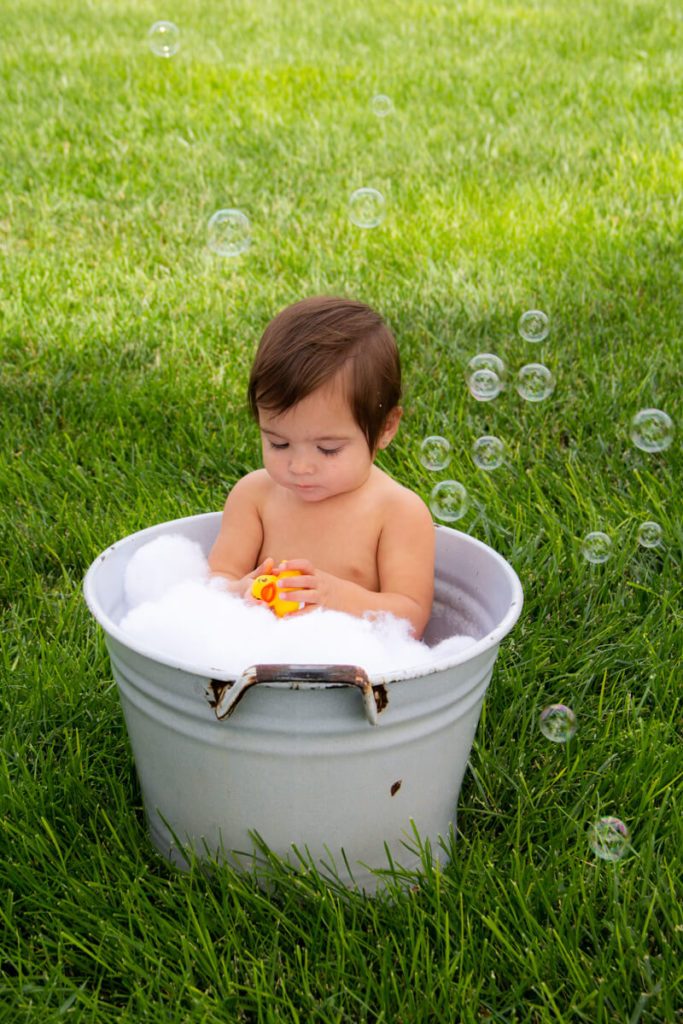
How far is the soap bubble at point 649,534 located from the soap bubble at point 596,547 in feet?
0.37

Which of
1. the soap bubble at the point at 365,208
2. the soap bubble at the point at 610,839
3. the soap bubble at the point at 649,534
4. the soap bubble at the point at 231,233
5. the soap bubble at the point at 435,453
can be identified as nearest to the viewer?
the soap bubble at the point at 610,839

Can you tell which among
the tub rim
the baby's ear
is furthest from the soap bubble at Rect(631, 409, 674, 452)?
the tub rim

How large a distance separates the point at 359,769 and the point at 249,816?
0.53ft

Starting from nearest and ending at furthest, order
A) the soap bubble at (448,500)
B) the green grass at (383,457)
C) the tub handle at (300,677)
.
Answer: the tub handle at (300,677) → the green grass at (383,457) → the soap bubble at (448,500)

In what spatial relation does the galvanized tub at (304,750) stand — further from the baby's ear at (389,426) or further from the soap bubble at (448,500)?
the soap bubble at (448,500)

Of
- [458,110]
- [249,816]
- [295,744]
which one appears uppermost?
[458,110]

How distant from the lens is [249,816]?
1326 mm

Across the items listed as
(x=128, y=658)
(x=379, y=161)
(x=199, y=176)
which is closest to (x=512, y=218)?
(x=379, y=161)

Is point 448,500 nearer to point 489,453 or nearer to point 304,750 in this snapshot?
point 489,453

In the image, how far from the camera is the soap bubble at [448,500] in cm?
192

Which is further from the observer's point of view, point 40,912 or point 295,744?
point 40,912

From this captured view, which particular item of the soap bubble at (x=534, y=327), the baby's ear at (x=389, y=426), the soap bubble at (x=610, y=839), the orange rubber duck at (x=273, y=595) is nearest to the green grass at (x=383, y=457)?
the soap bubble at (x=610, y=839)

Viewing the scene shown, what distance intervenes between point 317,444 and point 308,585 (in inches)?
8.5

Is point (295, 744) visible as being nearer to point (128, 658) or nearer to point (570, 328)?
point (128, 658)
